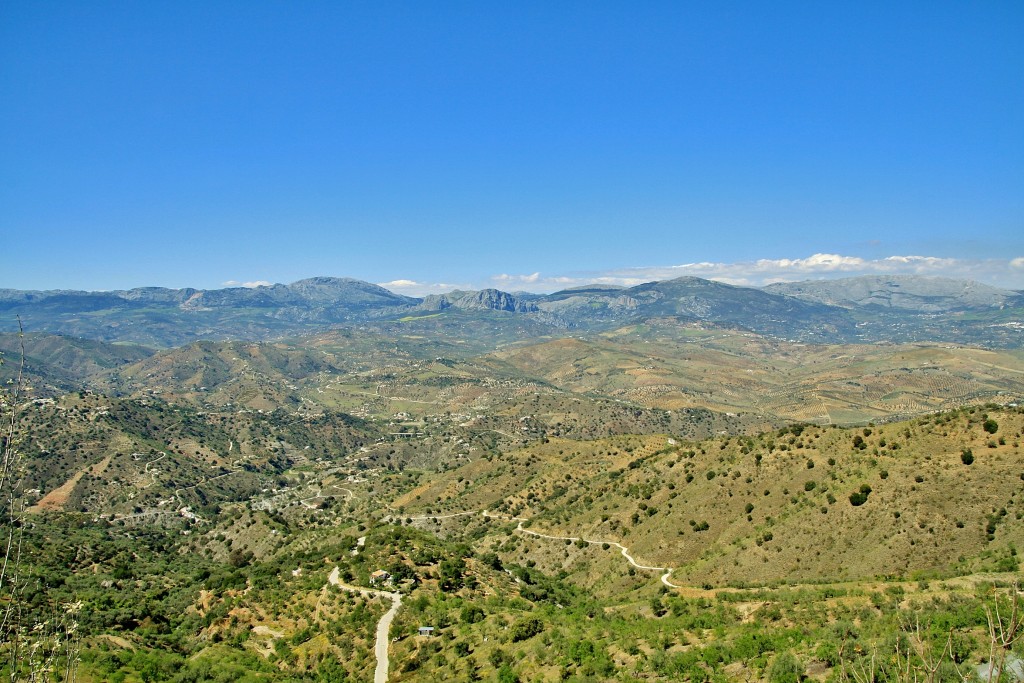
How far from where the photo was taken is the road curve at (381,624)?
134 ft

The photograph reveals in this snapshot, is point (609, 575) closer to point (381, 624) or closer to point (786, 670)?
point (381, 624)

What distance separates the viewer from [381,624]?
47.4 metres

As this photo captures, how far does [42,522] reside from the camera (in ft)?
317

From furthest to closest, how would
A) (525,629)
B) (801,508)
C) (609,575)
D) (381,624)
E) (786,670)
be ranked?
(609,575), (801,508), (381,624), (525,629), (786,670)

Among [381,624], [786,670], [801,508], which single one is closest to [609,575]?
[801,508]

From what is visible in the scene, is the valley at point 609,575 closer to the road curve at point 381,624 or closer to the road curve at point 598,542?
the road curve at point 381,624

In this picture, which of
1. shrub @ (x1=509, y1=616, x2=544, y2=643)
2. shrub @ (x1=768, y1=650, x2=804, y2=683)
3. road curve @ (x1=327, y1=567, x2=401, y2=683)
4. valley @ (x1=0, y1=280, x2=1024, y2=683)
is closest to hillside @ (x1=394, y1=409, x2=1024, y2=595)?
valley @ (x1=0, y1=280, x2=1024, y2=683)

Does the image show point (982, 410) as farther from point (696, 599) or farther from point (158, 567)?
point (158, 567)

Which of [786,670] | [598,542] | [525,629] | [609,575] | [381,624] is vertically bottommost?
[609,575]

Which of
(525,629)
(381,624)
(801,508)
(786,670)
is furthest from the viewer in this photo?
(801,508)

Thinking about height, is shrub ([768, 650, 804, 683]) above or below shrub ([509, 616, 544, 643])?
above

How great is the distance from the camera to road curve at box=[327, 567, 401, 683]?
40.8 meters

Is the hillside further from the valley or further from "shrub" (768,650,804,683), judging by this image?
"shrub" (768,650,804,683)

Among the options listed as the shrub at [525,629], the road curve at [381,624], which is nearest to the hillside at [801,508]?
the shrub at [525,629]
